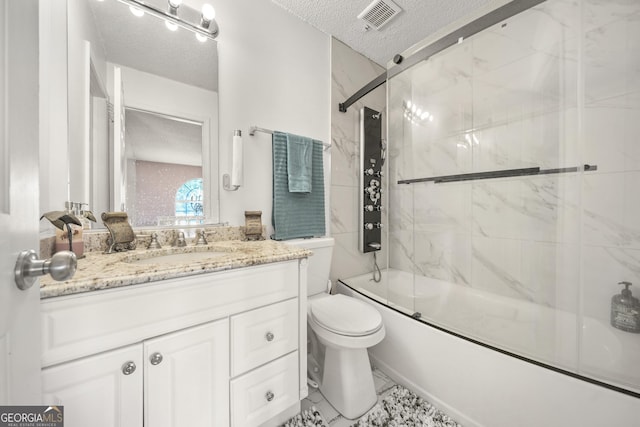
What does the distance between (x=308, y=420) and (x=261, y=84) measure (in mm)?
1950

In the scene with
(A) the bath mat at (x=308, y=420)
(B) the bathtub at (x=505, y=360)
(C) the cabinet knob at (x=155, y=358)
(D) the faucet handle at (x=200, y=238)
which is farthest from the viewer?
(D) the faucet handle at (x=200, y=238)

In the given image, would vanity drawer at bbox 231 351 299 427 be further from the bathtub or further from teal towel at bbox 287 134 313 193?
teal towel at bbox 287 134 313 193

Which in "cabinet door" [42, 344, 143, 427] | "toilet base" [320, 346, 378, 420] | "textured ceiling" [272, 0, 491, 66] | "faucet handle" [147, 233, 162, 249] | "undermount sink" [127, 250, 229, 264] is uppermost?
"textured ceiling" [272, 0, 491, 66]

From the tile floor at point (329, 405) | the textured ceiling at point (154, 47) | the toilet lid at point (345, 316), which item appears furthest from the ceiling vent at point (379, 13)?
the tile floor at point (329, 405)

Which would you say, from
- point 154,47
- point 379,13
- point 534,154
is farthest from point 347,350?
point 379,13

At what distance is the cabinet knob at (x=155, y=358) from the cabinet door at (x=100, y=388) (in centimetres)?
3

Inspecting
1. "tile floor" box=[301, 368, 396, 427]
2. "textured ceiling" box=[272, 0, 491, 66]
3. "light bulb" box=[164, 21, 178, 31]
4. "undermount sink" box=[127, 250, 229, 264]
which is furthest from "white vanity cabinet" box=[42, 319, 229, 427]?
"textured ceiling" box=[272, 0, 491, 66]

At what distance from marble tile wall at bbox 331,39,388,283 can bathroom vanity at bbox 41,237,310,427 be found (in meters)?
0.90

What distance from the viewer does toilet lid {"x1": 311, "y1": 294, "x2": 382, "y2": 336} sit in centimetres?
117

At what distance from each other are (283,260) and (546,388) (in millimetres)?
1189

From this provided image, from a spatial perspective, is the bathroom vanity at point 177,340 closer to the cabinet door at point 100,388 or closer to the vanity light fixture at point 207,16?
the cabinet door at point 100,388

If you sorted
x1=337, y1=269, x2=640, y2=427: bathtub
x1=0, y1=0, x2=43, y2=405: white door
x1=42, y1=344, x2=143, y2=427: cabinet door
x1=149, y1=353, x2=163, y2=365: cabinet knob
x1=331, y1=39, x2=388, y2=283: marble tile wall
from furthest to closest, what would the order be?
x1=331, y1=39, x2=388, y2=283: marble tile wall → x1=337, y1=269, x2=640, y2=427: bathtub → x1=149, y1=353, x2=163, y2=365: cabinet knob → x1=42, y1=344, x2=143, y2=427: cabinet door → x1=0, y1=0, x2=43, y2=405: white door

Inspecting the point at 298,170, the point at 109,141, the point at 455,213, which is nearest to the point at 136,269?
the point at 109,141

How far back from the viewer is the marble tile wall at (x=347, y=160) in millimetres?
1908
